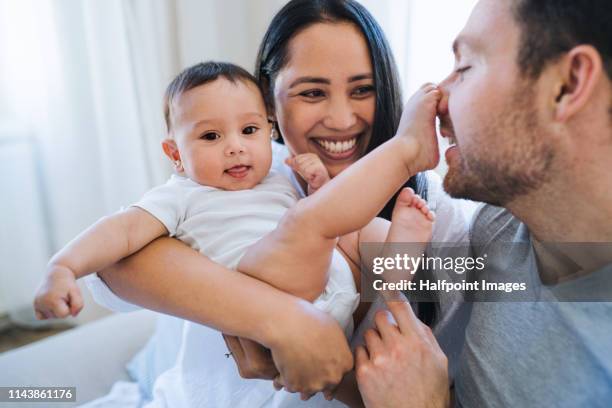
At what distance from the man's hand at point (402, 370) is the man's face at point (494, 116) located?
0.28 m

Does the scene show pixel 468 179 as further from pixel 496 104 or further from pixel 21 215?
pixel 21 215

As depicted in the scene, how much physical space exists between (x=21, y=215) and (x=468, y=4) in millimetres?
2191

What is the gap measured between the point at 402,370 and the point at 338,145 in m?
0.59

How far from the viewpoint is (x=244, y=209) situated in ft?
3.56

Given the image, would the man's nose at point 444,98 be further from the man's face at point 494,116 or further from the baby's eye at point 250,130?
the baby's eye at point 250,130

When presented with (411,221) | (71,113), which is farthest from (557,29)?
(71,113)

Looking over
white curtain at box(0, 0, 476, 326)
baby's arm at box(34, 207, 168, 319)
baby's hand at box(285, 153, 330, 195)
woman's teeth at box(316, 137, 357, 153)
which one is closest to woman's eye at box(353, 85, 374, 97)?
woman's teeth at box(316, 137, 357, 153)

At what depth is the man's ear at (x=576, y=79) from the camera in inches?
29.1

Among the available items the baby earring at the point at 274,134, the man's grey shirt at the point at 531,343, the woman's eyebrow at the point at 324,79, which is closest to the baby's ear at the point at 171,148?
the baby earring at the point at 274,134

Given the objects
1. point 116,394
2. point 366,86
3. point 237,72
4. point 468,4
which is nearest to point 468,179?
point 366,86

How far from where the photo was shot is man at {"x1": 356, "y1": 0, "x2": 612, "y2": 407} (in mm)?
776

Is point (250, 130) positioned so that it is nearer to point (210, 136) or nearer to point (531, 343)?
point (210, 136)

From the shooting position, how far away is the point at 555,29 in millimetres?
775

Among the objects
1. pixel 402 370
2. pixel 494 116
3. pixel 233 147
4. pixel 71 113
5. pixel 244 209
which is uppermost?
pixel 494 116
